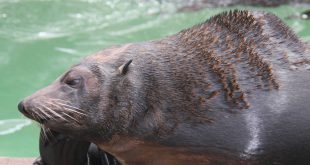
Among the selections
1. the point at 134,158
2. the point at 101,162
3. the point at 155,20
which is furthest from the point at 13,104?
the point at 134,158

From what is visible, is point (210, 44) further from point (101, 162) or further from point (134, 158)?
point (101, 162)

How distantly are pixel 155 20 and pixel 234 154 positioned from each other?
25.3 feet

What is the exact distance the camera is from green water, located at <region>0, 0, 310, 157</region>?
955 centimetres

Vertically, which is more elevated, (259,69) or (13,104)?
(259,69)

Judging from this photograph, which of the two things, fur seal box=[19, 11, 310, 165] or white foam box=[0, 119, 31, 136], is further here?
white foam box=[0, 119, 31, 136]

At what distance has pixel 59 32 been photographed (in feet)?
35.3

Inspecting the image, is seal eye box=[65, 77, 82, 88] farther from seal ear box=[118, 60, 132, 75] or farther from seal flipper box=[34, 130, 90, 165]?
seal flipper box=[34, 130, 90, 165]

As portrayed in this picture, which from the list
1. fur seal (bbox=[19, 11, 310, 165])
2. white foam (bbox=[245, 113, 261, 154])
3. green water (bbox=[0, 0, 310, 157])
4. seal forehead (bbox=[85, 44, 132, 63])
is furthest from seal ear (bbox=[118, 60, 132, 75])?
green water (bbox=[0, 0, 310, 157])

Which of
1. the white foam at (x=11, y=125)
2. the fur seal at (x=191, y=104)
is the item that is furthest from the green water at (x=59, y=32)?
the fur seal at (x=191, y=104)

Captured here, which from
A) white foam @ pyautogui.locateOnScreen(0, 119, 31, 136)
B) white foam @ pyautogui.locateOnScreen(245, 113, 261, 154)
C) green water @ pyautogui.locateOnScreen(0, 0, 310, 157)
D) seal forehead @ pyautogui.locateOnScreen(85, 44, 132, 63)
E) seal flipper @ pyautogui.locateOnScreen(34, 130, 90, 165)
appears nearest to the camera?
white foam @ pyautogui.locateOnScreen(245, 113, 261, 154)

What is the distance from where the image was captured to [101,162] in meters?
4.42

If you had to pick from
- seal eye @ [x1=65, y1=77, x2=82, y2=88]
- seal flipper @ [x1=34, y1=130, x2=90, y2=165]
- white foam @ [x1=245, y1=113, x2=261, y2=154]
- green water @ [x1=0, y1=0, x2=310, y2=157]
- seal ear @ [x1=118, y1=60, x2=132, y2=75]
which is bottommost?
green water @ [x1=0, y1=0, x2=310, y2=157]

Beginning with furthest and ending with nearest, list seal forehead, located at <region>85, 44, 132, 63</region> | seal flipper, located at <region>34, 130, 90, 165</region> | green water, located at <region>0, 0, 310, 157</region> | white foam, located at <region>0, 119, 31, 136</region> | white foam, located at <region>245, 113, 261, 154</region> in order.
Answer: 1. green water, located at <region>0, 0, 310, 157</region>
2. white foam, located at <region>0, 119, 31, 136</region>
3. seal flipper, located at <region>34, 130, 90, 165</region>
4. seal forehead, located at <region>85, 44, 132, 63</region>
5. white foam, located at <region>245, 113, 261, 154</region>

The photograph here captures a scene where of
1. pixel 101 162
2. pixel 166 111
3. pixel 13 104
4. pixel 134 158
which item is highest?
pixel 166 111
